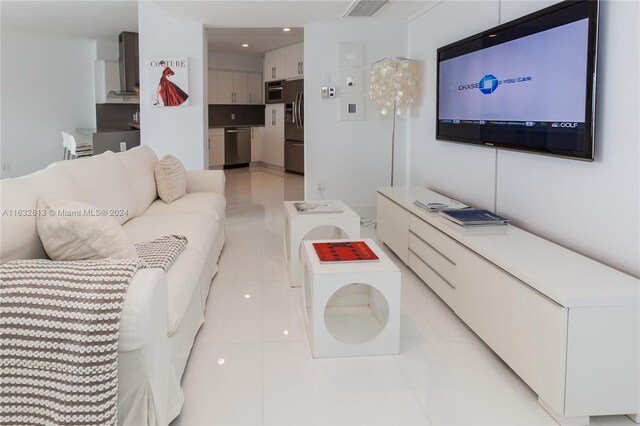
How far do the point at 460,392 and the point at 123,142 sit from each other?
5737 millimetres

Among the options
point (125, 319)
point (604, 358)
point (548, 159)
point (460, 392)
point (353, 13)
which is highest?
point (353, 13)

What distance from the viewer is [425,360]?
2.70 m

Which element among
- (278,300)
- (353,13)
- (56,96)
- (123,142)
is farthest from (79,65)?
(278,300)

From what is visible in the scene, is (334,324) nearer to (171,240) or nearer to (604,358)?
(171,240)

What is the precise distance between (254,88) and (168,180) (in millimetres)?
7857

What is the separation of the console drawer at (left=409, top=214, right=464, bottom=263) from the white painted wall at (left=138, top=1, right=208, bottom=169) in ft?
11.5

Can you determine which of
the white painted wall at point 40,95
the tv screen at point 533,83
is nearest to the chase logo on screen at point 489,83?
the tv screen at point 533,83

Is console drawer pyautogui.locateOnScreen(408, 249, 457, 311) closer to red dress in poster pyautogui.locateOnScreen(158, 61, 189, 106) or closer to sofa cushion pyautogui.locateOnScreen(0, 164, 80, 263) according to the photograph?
sofa cushion pyautogui.locateOnScreen(0, 164, 80, 263)

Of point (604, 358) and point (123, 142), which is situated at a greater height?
point (123, 142)

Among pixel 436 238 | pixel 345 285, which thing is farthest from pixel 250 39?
pixel 345 285

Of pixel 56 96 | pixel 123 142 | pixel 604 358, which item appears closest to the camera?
pixel 604 358

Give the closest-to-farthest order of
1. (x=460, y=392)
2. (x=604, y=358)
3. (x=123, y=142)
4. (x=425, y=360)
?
(x=604, y=358)
(x=460, y=392)
(x=425, y=360)
(x=123, y=142)

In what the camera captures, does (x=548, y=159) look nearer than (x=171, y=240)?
No

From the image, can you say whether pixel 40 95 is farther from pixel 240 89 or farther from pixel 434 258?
pixel 434 258
